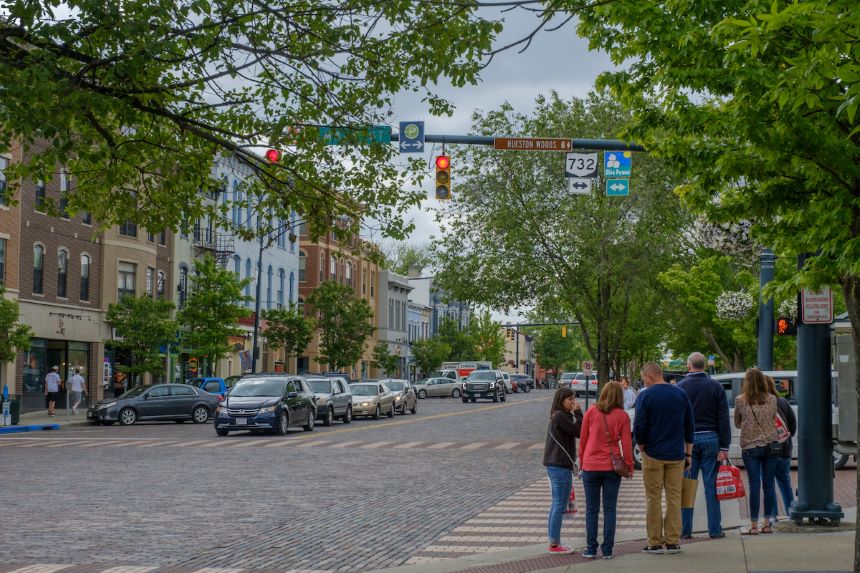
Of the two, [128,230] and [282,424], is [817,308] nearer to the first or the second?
[282,424]

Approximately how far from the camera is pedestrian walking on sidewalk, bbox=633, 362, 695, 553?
1073cm

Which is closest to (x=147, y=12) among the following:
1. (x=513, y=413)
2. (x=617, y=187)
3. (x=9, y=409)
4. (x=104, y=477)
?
(x=104, y=477)

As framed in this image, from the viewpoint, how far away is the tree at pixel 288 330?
64.2m

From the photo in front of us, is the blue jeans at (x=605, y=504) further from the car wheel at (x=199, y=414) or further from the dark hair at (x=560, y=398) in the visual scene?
the car wheel at (x=199, y=414)

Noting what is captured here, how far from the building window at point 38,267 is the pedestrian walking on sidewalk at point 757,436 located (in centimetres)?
3725

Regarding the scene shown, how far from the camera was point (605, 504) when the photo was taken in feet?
35.0

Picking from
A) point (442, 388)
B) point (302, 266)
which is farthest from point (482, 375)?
point (302, 266)

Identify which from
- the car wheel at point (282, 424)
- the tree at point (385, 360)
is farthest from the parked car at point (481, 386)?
the car wheel at point (282, 424)

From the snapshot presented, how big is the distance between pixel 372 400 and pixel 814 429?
31.6 meters

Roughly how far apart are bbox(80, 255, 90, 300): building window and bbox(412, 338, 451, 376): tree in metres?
49.7

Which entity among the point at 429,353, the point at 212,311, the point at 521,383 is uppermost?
the point at 212,311

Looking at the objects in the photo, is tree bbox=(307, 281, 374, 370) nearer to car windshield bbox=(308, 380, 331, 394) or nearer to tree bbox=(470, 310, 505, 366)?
car windshield bbox=(308, 380, 331, 394)

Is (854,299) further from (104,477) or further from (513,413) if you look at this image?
(513,413)

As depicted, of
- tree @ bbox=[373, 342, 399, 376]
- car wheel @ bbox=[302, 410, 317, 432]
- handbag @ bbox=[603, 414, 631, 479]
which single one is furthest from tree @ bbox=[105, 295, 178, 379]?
tree @ bbox=[373, 342, 399, 376]
